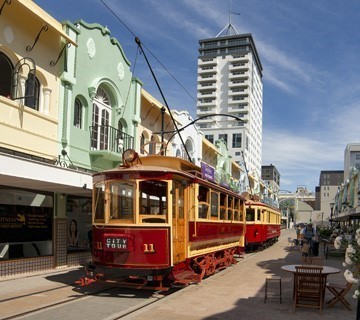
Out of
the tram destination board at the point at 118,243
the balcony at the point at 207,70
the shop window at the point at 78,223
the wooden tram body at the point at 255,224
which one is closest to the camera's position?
the tram destination board at the point at 118,243

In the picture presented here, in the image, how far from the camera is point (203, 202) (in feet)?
41.9

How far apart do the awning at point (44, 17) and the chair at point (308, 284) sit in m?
10.3

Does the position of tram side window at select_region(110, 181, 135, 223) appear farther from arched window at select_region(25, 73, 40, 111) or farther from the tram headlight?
arched window at select_region(25, 73, 40, 111)

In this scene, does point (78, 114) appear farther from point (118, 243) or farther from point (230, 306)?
point (230, 306)

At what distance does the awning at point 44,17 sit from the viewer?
13409 millimetres

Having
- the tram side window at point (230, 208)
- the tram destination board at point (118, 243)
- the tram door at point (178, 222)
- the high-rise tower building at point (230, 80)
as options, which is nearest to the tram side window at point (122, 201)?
the tram destination board at point (118, 243)

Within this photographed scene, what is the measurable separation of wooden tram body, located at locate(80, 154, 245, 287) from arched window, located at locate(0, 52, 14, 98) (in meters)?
4.69

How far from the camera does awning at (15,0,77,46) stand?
1341 cm

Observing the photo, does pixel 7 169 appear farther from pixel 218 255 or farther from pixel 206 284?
pixel 218 255

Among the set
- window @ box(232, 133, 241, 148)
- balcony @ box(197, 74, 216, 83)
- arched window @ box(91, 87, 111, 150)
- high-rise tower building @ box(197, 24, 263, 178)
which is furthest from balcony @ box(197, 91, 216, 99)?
arched window @ box(91, 87, 111, 150)

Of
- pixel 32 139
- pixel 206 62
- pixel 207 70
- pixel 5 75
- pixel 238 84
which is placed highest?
pixel 206 62

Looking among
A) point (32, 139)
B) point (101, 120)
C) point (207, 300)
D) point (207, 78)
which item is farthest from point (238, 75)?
point (207, 300)

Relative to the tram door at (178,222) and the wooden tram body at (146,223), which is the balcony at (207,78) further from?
the tram door at (178,222)

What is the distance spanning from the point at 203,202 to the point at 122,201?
275cm
